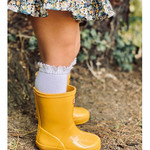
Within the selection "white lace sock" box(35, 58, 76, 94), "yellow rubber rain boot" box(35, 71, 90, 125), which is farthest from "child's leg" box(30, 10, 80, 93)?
"yellow rubber rain boot" box(35, 71, 90, 125)

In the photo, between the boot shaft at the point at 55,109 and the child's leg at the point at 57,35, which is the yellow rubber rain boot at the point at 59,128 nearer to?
the boot shaft at the point at 55,109

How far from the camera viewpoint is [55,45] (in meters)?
0.93

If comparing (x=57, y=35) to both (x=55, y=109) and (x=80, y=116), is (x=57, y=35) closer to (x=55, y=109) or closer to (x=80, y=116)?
(x=55, y=109)

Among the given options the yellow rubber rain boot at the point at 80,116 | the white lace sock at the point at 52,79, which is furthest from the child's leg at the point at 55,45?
the yellow rubber rain boot at the point at 80,116

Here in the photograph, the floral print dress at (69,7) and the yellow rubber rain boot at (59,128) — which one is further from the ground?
the floral print dress at (69,7)

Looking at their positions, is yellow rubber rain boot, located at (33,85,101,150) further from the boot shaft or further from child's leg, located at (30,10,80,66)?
child's leg, located at (30,10,80,66)

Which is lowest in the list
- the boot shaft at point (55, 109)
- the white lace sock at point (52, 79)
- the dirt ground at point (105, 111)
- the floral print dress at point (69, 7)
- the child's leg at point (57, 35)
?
the dirt ground at point (105, 111)

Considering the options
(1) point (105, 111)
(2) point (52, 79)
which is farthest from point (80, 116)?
(2) point (52, 79)

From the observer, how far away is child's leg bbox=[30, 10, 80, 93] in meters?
0.90

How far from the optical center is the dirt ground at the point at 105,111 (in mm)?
1161

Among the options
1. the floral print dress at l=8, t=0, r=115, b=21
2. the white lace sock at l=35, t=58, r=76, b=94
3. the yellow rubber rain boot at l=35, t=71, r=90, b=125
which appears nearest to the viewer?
the floral print dress at l=8, t=0, r=115, b=21

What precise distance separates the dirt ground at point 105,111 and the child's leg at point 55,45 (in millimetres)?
350

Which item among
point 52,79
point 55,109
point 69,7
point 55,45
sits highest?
point 69,7

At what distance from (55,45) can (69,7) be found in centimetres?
17
